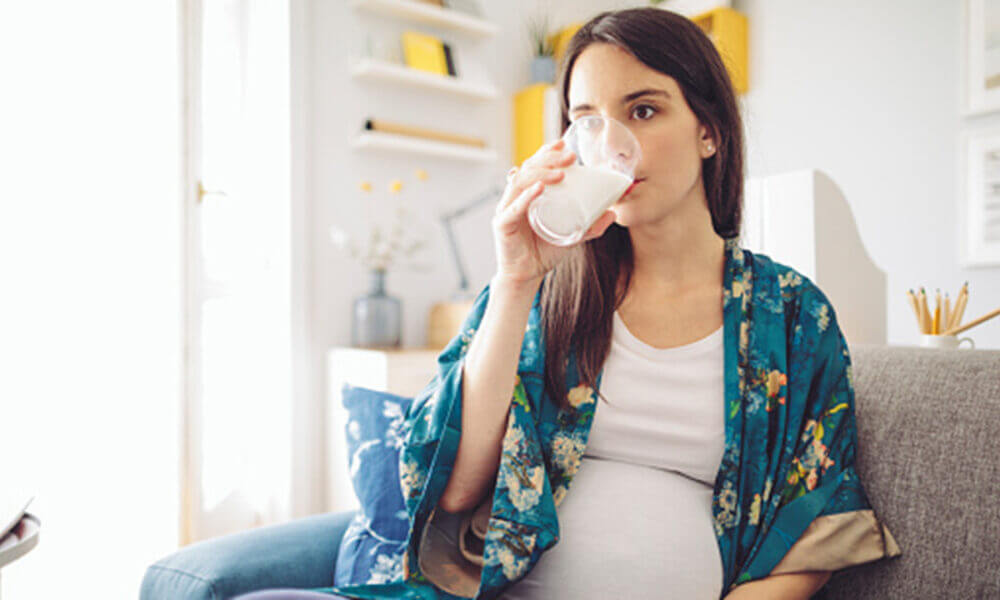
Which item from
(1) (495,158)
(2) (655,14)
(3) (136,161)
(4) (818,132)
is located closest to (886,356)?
(2) (655,14)

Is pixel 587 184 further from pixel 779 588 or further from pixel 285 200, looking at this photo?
pixel 285 200

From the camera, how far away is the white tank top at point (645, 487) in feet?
2.90

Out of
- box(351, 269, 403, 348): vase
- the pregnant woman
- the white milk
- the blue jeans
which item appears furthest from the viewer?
box(351, 269, 403, 348): vase

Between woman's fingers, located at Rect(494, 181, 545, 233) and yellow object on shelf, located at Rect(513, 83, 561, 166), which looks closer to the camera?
woman's fingers, located at Rect(494, 181, 545, 233)

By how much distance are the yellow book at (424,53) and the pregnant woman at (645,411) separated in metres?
1.88

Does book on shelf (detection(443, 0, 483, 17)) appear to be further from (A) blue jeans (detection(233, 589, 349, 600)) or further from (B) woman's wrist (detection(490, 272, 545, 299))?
(A) blue jeans (detection(233, 589, 349, 600))

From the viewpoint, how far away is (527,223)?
89 centimetres

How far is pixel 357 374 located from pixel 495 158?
4.02 feet

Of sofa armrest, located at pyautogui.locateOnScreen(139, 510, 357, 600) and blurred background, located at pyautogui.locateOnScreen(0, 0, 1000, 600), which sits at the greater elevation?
blurred background, located at pyautogui.locateOnScreen(0, 0, 1000, 600)

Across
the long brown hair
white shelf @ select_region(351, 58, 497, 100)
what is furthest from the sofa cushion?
white shelf @ select_region(351, 58, 497, 100)

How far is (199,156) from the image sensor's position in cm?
188

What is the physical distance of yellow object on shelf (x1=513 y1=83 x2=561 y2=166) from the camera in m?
3.07

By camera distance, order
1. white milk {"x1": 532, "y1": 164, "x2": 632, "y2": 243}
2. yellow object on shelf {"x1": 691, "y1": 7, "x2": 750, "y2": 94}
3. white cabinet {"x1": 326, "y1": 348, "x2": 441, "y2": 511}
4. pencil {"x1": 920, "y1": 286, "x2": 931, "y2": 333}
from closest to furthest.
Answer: white milk {"x1": 532, "y1": 164, "x2": 632, "y2": 243} → pencil {"x1": 920, "y1": 286, "x2": 931, "y2": 333} → white cabinet {"x1": 326, "y1": 348, "x2": 441, "y2": 511} → yellow object on shelf {"x1": 691, "y1": 7, "x2": 750, "y2": 94}

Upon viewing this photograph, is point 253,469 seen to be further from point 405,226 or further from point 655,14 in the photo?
point 655,14
